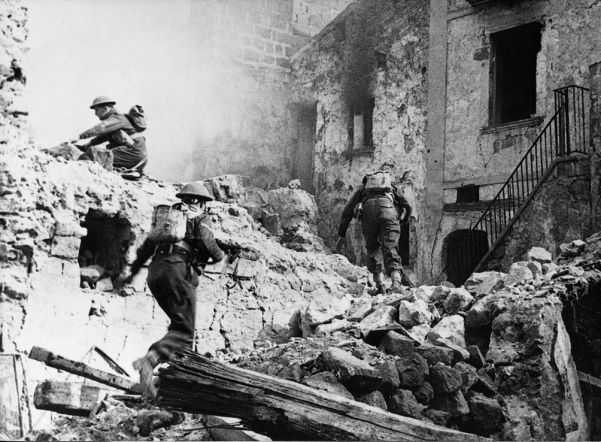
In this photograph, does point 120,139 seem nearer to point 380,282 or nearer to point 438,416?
point 380,282

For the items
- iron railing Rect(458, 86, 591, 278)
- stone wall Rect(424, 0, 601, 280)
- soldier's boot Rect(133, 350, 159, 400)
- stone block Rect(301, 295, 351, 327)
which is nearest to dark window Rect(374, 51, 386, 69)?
stone wall Rect(424, 0, 601, 280)

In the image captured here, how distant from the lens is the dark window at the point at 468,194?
14016 millimetres

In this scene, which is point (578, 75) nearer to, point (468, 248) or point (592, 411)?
point (468, 248)

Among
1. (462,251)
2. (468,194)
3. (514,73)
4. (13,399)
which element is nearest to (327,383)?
(13,399)

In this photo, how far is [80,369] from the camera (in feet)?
20.2

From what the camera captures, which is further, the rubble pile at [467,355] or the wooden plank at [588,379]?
the wooden plank at [588,379]

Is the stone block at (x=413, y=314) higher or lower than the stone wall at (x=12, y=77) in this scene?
lower

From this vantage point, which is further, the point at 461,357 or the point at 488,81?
the point at 488,81

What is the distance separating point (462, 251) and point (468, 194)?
1091 mm

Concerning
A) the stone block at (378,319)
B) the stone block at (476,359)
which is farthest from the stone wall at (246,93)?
the stone block at (476,359)

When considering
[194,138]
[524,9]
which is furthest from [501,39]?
[194,138]

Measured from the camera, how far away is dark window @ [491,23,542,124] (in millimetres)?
13992

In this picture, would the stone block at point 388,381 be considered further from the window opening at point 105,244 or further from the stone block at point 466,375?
the window opening at point 105,244

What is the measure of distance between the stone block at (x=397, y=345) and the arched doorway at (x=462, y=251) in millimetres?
7196
